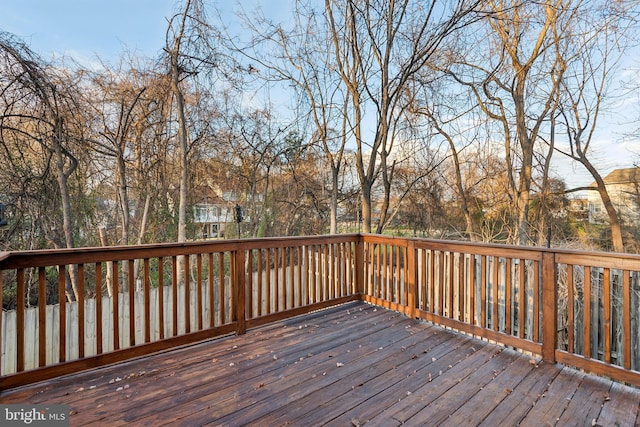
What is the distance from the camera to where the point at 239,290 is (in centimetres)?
312

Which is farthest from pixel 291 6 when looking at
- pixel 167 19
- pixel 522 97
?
pixel 522 97

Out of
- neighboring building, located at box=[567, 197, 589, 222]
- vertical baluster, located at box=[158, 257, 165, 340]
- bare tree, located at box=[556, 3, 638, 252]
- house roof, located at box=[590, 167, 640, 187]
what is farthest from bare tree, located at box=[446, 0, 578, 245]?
vertical baluster, located at box=[158, 257, 165, 340]

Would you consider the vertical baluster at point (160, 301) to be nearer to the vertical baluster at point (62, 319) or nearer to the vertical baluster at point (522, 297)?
the vertical baluster at point (62, 319)

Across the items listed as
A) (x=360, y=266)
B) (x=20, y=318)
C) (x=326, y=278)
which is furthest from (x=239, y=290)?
(x=360, y=266)

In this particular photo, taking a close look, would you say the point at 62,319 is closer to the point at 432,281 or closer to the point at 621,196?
the point at 432,281

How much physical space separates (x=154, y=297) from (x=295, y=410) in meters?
2.99

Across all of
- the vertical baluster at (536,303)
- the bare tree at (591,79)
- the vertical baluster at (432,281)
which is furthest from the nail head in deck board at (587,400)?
the bare tree at (591,79)

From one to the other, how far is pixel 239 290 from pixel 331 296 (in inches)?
51.3

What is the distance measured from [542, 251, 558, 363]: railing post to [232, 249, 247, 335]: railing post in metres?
2.64

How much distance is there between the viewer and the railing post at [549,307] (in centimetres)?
250

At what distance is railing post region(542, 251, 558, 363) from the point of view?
98.3 inches

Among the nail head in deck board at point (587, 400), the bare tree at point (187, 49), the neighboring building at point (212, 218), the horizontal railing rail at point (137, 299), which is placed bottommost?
the nail head in deck board at point (587, 400)

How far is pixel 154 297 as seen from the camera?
4102 millimetres

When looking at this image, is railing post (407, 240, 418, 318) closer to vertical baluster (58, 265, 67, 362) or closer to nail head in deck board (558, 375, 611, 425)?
nail head in deck board (558, 375, 611, 425)
